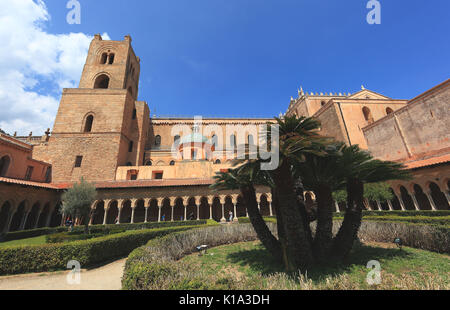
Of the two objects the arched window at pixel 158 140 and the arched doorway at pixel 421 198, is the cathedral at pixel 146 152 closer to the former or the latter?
the arched doorway at pixel 421 198

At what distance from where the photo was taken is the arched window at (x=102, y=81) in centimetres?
2900

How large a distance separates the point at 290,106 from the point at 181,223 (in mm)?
40212

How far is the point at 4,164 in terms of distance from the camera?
1756cm

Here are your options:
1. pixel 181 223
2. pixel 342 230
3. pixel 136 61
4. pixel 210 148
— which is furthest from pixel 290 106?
pixel 342 230

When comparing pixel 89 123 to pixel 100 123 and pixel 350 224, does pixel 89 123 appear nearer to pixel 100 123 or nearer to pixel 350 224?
pixel 100 123

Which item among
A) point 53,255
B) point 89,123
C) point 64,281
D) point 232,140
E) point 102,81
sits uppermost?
point 102,81

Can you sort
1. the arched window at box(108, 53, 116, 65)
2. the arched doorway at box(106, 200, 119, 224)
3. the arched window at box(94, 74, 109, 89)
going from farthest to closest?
the arched window at box(108, 53, 116, 65), the arched window at box(94, 74, 109, 89), the arched doorway at box(106, 200, 119, 224)

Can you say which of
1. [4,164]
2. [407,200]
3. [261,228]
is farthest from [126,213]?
[407,200]

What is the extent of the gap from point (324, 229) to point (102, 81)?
36173 mm

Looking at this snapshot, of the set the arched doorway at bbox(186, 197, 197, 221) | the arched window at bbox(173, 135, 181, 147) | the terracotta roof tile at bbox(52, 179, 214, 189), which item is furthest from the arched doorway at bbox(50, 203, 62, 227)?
the arched window at bbox(173, 135, 181, 147)

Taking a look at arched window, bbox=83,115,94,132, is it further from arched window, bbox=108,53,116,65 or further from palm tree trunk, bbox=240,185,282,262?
palm tree trunk, bbox=240,185,282,262

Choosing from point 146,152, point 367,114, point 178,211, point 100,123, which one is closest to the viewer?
point 178,211

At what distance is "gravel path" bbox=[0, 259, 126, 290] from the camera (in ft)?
20.0

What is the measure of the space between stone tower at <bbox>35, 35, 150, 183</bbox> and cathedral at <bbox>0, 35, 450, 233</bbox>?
0.13m
